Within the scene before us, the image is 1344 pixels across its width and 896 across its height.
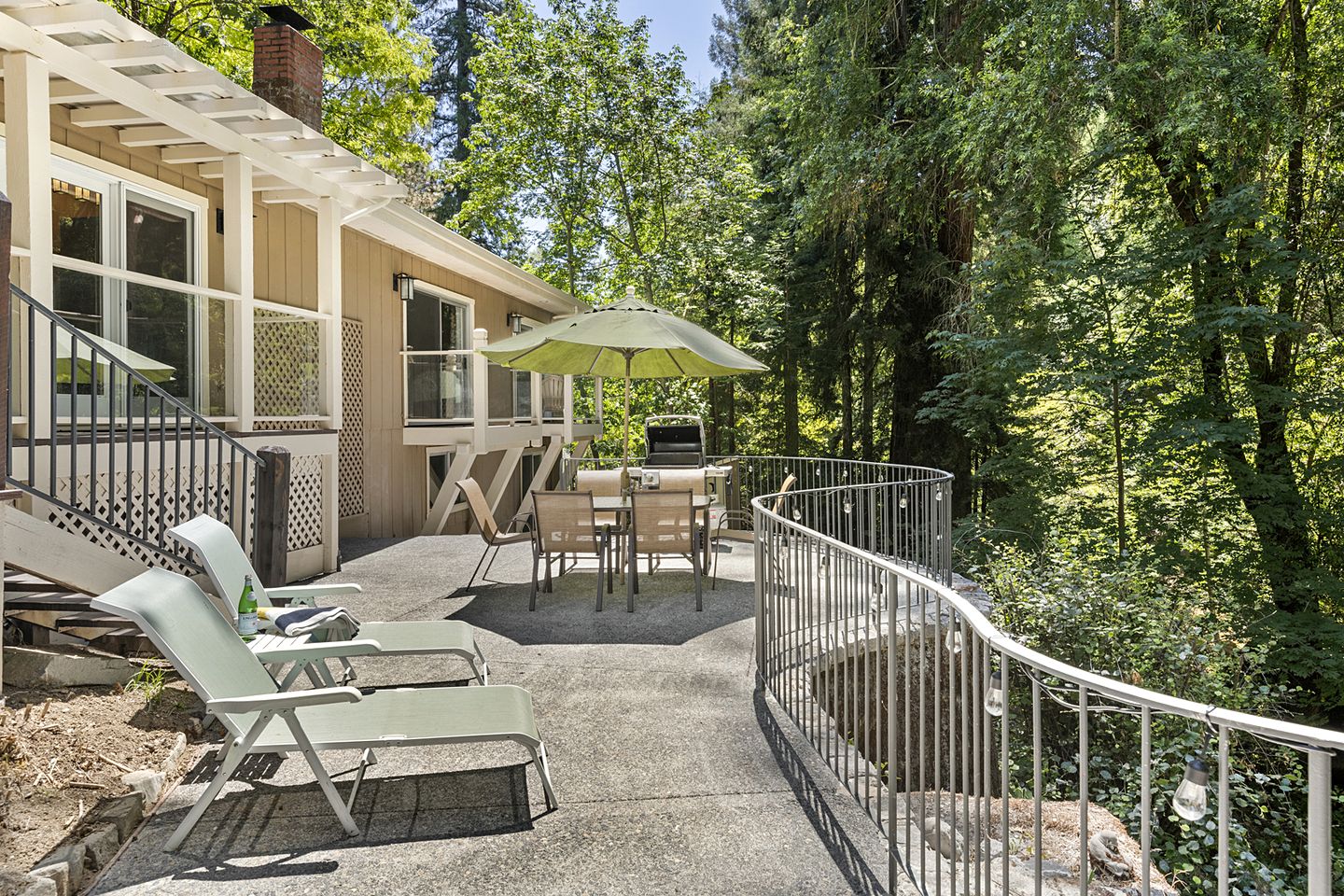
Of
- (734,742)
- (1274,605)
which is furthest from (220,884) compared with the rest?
(1274,605)

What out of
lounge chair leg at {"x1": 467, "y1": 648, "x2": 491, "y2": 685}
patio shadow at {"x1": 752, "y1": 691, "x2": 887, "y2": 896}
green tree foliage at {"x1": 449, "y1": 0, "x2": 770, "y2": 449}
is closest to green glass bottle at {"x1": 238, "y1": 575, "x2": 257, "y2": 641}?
lounge chair leg at {"x1": 467, "y1": 648, "x2": 491, "y2": 685}

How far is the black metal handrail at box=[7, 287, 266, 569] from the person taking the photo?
4742 millimetres

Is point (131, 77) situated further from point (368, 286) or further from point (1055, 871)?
point (1055, 871)

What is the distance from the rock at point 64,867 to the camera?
8.85 feet

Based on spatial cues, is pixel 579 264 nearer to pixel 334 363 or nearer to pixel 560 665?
pixel 334 363

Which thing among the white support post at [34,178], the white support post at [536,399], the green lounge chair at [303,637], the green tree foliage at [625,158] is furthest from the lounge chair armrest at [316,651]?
the green tree foliage at [625,158]

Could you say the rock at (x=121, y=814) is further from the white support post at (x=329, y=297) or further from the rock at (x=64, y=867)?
the white support post at (x=329, y=297)

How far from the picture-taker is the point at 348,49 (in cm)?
1656

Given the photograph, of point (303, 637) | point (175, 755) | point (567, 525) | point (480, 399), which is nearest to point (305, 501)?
point (567, 525)

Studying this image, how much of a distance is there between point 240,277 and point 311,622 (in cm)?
425

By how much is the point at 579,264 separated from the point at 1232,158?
52.0ft

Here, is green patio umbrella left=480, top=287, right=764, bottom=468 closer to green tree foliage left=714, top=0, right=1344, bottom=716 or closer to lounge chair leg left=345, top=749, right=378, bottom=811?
lounge chair leg left=345, top=749, right=378, bottom=811

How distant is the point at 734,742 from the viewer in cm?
414

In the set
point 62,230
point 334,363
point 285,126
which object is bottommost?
point 334,363
